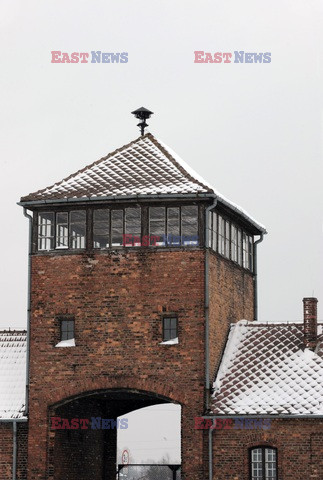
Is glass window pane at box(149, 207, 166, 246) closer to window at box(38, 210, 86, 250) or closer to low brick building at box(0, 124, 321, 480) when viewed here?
low brick building at box(0, 124, 321, 480)

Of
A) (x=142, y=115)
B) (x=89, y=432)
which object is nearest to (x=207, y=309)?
(x=89, y=432)

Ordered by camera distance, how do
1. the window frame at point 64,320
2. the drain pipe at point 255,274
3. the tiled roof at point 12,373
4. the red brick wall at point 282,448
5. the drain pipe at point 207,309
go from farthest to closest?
the drain pipe at point 255,274 → the tiled roof at point 12,373 → the window frame at point 64,320 → the drain pipe at point 207,309 → the red brick wall at point 282,448

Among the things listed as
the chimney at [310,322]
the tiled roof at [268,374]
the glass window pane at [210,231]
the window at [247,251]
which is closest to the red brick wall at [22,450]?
the tiled roof at [268,374]

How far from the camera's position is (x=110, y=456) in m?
42.7

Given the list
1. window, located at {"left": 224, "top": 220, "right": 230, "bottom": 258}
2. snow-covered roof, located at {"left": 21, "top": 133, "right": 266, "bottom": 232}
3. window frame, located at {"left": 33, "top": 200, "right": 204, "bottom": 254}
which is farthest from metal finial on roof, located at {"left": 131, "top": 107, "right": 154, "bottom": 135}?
window frame, located at {"left": 33, "top": 200, "right": 204, "bottom": 254}

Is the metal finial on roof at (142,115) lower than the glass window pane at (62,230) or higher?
higher

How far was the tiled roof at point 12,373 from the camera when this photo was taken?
1512 inches

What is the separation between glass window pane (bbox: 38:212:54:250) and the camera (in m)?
38.7

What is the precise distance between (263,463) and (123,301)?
6.54 m

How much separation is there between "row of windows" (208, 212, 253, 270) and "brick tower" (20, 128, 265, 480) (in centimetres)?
13

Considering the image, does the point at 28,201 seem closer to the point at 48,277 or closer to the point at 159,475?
the point at 48,277

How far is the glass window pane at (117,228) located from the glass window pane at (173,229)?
1.51 m

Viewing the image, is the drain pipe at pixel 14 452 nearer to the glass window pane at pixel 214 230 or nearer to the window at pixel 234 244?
the glass window pane at pixel 214 230

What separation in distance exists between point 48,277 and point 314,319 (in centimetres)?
849
